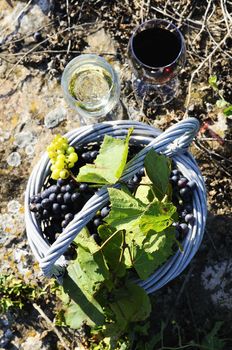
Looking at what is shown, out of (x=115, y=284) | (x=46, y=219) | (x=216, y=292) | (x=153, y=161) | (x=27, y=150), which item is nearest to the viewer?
(x=153, y=161)

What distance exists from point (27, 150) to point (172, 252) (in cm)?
74

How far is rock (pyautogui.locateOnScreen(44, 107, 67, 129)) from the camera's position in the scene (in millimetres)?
2072

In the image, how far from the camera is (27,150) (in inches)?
81.5

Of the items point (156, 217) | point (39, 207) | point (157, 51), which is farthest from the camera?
point (157, 51)

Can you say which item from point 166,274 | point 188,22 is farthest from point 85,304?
point 188,22

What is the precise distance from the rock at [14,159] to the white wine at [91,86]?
0.36 m

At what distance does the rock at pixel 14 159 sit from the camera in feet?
6.79

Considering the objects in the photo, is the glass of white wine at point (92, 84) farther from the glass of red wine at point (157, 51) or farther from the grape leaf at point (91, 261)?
the grape leaf at point (91, 261)

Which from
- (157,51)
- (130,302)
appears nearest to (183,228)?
(130,302)

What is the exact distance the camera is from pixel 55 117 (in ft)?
6.81

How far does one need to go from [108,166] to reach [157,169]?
0.39 ft

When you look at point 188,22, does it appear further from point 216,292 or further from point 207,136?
point 216,292

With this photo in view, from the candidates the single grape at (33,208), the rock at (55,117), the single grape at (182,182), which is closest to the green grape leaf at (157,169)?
the single grape at (182,182)

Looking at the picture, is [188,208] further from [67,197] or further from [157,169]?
[67,197]
